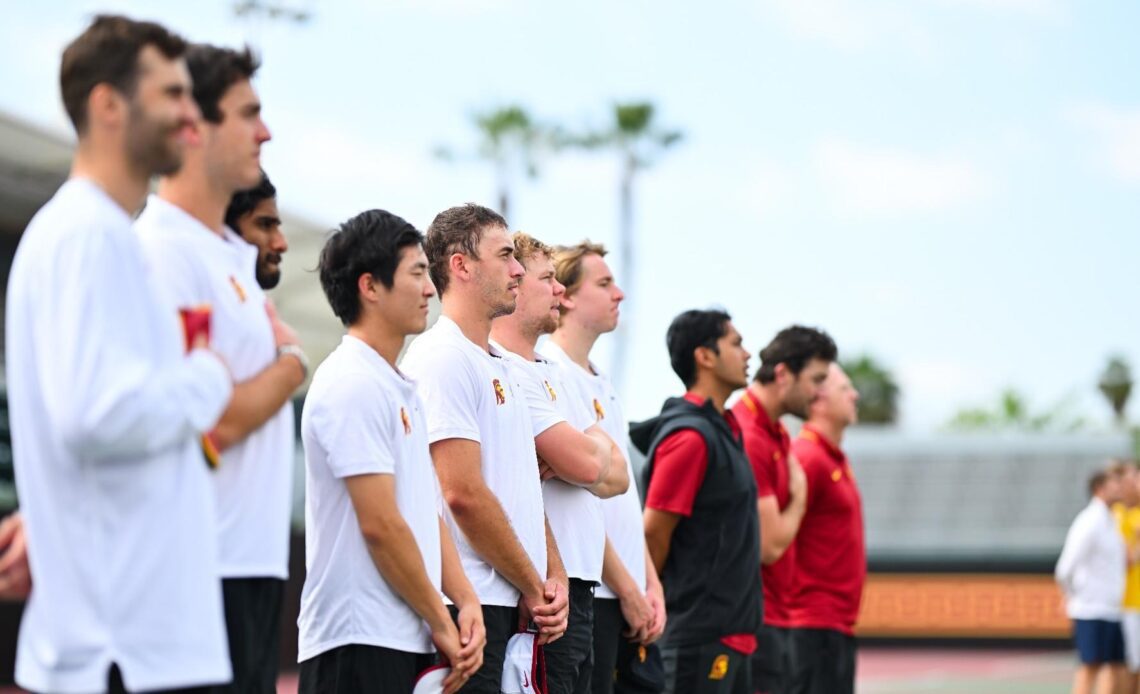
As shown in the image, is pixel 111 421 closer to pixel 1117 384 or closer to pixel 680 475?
pixel 680 475

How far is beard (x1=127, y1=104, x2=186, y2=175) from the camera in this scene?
9.43 ft

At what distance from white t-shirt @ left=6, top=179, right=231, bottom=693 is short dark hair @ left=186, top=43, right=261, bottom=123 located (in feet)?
1.55

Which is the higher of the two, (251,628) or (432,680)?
(251,628)

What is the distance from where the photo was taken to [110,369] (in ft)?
8.96

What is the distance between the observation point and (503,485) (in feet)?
16.2

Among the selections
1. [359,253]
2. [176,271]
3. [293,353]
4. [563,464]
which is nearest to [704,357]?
[563,464]

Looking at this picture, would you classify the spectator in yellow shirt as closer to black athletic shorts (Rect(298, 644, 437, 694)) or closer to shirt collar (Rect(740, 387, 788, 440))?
shirt collar (Rect(740, 387, 788, 440))

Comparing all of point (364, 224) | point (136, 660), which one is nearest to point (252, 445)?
point (136, 660)

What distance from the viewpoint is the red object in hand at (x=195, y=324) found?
303cm

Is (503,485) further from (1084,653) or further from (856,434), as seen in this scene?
(856,434)

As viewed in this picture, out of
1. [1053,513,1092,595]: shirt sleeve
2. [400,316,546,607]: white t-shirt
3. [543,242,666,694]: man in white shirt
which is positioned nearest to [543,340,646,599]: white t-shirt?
[543,242,666,694]: man in white shirt

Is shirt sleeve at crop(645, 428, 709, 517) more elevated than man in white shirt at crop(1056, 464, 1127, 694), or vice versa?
shirt sleeve at crop(645, 428, 709, 517)

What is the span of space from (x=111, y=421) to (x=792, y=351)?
5465mm

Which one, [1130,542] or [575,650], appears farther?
[1130,542]
